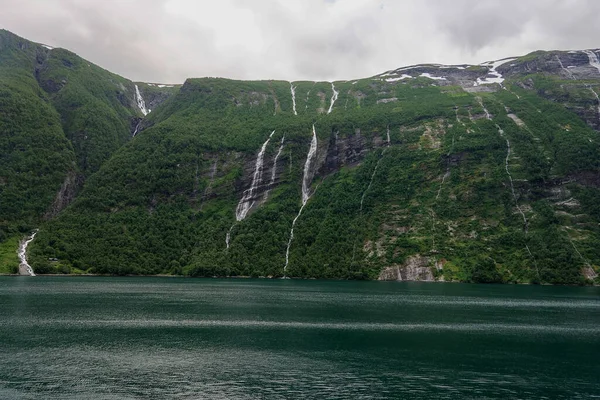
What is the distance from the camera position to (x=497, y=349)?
53812mm

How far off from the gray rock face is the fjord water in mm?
55920

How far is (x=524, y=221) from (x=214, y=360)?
137 m

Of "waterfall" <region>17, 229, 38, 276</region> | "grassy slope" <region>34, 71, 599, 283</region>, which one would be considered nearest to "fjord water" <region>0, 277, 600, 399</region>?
"waterfall" <region>17, 229, 38, 276</region>

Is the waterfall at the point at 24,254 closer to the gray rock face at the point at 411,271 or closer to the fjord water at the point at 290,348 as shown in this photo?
the fjord water at the point at 290,348

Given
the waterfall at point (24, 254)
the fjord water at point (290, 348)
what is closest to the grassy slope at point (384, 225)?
the waterfall at point (24, 254)

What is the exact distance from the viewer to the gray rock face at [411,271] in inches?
5782

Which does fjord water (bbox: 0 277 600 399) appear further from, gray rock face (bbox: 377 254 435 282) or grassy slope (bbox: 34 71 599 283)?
grassy slope (bbox: 34 71 599 283)

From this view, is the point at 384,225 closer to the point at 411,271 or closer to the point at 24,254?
the point at 411,271

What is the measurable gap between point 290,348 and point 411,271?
337 feet

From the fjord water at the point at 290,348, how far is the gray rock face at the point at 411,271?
55.9 m

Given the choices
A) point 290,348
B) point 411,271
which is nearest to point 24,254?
point 411,271

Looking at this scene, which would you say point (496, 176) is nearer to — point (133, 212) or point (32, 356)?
point (133, 212)

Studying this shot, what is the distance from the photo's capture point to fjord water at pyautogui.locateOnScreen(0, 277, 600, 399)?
38.6 metres

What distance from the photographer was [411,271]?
149 meters
